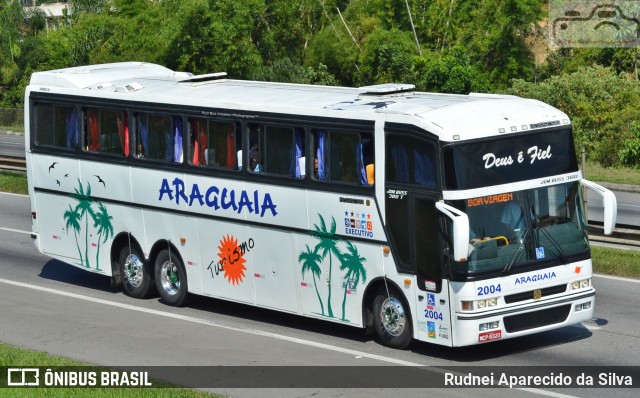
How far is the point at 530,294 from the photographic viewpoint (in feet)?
47.8

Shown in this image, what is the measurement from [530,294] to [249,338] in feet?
14.0

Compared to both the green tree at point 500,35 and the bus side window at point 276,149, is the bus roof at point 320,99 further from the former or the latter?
the green tree at point 500,35

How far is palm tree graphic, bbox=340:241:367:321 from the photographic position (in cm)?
1562

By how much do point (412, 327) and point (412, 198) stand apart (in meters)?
1.72

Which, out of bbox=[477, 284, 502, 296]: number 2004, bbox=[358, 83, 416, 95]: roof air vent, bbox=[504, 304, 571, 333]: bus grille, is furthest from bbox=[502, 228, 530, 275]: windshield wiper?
bbox=[358, 83, 416, 95]: roof air vent

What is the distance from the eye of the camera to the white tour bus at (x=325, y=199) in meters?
14.4

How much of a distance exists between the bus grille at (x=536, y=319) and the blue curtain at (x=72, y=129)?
9107 millimetres

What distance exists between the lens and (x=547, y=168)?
14.9m

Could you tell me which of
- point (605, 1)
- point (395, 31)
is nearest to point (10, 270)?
point (395, 31)

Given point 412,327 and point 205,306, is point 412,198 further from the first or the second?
point 205,306

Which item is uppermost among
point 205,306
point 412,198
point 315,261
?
point 412,198

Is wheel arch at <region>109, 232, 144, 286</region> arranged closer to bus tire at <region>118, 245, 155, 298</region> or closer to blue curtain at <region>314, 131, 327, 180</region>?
bus tire at <region>118, 245, 155, 298</region>

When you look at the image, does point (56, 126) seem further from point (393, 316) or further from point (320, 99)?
point (393, 316)

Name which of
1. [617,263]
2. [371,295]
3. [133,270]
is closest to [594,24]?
[617,263]
